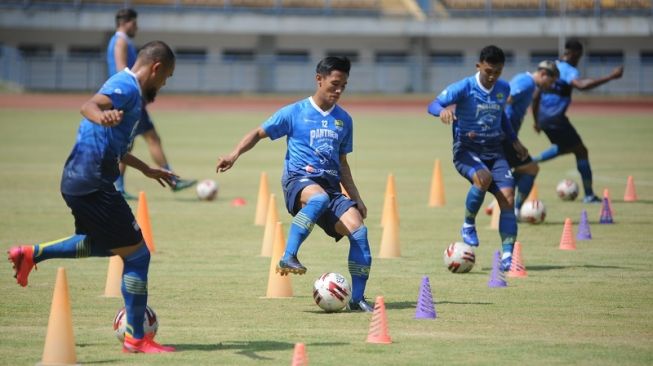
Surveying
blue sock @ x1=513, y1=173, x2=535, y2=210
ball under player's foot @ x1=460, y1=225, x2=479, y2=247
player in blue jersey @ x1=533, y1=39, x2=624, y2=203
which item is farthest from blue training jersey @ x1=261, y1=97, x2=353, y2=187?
player in blue jersey @ x1=533, y1=39, x2=624, y2=203

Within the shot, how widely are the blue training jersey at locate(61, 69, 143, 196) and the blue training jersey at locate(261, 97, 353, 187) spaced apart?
2409mm

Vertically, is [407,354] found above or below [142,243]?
below

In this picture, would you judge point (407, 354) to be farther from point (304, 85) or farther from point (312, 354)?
point (304, 85)

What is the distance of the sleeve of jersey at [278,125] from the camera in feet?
35.3

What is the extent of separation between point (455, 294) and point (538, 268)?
2.16 meters

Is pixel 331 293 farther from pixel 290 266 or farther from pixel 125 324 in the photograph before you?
pixel 125 324

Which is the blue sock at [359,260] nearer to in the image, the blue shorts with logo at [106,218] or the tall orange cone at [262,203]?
A: the blue shorts with logo at [106,218]

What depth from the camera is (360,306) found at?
10.5 metres

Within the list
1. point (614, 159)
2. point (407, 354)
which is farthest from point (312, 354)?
point (614, 159)

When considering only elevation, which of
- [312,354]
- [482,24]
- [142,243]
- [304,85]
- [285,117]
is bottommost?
[312,354]

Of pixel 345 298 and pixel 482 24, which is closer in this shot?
pixel 345 298

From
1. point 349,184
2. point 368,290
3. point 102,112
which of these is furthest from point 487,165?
point 102,112

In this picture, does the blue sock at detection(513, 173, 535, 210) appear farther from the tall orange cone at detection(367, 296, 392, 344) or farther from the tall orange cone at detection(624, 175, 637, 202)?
the tall orange cone at detection(367, 296, 392, 344)

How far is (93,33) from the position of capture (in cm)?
6594
